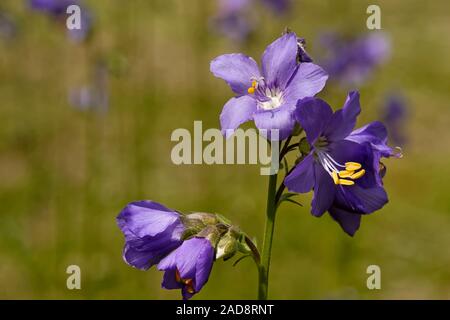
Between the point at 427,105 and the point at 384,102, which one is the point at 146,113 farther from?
the point at 427,105

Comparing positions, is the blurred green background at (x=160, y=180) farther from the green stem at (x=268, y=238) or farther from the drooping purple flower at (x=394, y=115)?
the green stem at (x=268, y=238)

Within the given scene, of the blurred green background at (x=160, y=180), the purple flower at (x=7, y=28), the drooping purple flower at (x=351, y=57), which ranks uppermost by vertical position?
the purple flower at (x=7, y=28)

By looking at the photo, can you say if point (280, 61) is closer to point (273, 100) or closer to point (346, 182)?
point (273, 100)

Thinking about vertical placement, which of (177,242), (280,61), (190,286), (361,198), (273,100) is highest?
(280,61)

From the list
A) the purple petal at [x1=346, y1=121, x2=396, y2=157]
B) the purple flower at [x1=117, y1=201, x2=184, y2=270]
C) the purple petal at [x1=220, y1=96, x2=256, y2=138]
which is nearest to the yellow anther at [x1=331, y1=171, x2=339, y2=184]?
the purple petal at [x1=346, y1=121, x2=396, y2=157]

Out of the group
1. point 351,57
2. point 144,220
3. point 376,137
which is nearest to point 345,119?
point 376,137

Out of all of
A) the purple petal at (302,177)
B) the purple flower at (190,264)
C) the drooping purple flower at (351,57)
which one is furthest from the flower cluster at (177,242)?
the drooping purple flower at (351,57)
